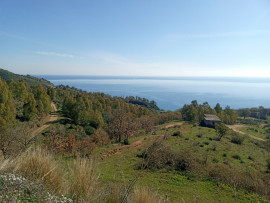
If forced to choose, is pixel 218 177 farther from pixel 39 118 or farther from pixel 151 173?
pixel 39 118

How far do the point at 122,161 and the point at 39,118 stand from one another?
2010cm

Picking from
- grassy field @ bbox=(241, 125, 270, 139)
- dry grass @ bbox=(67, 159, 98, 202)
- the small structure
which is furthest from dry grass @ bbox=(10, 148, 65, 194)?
grassy field @ bbox=(241, 125, 270, 139)

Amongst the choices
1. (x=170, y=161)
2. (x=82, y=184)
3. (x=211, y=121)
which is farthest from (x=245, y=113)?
(x=82, y=184)

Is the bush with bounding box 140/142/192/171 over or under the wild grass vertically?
under

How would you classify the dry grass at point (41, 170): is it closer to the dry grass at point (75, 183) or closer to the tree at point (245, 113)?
the dry grass at point (75, 183)

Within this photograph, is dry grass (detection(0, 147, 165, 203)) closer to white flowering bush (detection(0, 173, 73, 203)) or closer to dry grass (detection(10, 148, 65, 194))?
dry grass (detection(10, 148, 65, 194))

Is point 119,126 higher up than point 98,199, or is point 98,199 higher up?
point 98,199

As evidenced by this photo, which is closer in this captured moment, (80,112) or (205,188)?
(205,188)

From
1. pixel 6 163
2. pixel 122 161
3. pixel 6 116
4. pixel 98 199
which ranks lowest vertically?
pixel 122 161

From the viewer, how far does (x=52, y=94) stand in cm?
4244

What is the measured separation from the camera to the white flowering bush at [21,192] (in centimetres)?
191

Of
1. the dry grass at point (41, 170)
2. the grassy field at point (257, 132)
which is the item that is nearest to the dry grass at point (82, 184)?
the dry grass at point (41, 170)

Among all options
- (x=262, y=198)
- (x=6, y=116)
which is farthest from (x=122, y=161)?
(x=6, y=116)

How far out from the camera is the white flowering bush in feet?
6.27
